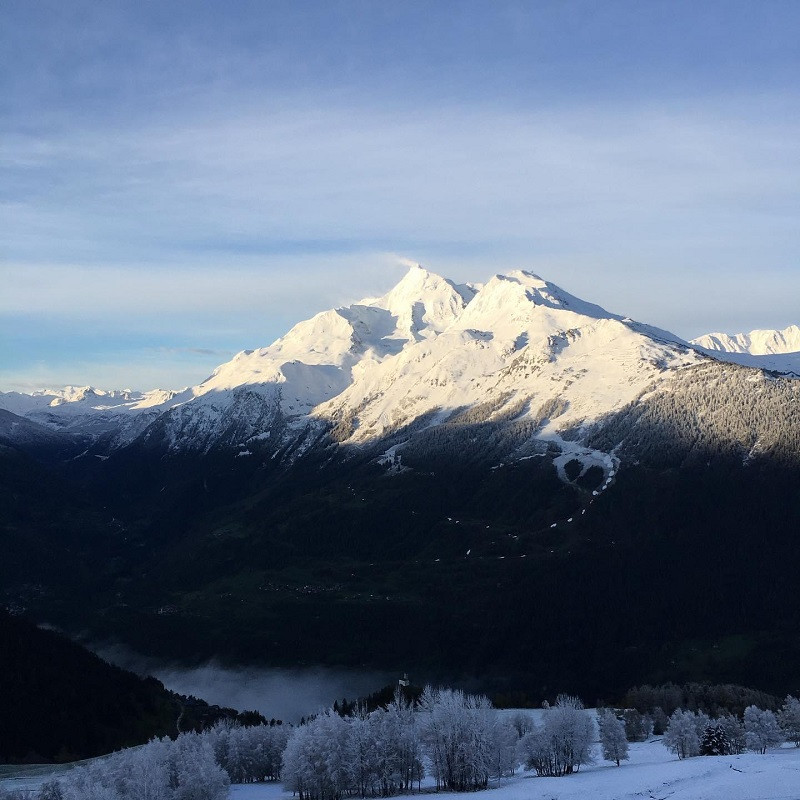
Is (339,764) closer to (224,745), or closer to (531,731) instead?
(224,745)

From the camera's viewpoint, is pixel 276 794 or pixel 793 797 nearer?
pixel 793 797

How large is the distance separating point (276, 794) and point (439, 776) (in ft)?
96.3

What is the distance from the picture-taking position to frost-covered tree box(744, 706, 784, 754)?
191375 millimetres

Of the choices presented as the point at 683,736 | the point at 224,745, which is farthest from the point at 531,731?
the point at 224,745

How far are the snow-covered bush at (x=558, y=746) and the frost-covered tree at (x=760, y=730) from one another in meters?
34.8

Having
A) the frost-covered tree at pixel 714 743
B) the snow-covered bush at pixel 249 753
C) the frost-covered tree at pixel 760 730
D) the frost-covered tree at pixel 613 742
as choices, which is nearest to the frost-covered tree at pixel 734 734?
the frost-covered tree at pixel 760 730

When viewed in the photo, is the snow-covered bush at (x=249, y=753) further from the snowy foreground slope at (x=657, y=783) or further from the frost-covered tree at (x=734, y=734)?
the frost-covered tree at (x=734, y=734)

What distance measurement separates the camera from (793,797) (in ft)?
412

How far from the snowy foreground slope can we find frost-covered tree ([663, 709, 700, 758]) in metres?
5.35

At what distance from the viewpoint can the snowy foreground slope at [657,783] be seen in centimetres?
13150

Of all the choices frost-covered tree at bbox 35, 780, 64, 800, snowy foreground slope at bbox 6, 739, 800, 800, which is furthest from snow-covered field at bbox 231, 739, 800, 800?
frost-covered tree at bbox 35, 780, 64, 800

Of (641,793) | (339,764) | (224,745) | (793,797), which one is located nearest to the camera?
(793,797)

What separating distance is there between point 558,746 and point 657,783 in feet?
134

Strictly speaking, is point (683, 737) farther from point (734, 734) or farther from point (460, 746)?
point (460, 746)
